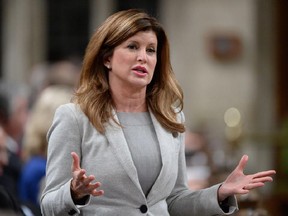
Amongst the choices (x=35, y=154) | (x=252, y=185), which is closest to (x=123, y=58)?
(x=252, y=185)

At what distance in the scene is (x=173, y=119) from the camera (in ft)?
14.5

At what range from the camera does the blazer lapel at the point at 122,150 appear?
4.17 m

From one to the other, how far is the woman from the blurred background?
6908mm

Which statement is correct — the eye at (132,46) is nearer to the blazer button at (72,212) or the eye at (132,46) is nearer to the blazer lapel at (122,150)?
the blazer lapel at (122,150)

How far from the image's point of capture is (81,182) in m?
3.98

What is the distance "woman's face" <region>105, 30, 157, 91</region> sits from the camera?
429cm

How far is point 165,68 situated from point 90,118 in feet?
1.37

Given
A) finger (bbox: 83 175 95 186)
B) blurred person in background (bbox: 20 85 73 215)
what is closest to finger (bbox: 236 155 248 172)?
finger (bbox: 83 175 95 186)

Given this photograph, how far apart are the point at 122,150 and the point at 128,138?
115 millimetres

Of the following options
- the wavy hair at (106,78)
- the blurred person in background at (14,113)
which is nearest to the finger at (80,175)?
the wavy hair at (106,78)

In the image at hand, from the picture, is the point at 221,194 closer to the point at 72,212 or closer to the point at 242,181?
the point at 242,181

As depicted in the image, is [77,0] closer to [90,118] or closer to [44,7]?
[44,7]

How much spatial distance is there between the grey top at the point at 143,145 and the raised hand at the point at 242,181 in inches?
10.5

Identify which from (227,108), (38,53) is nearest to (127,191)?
(227,108)
